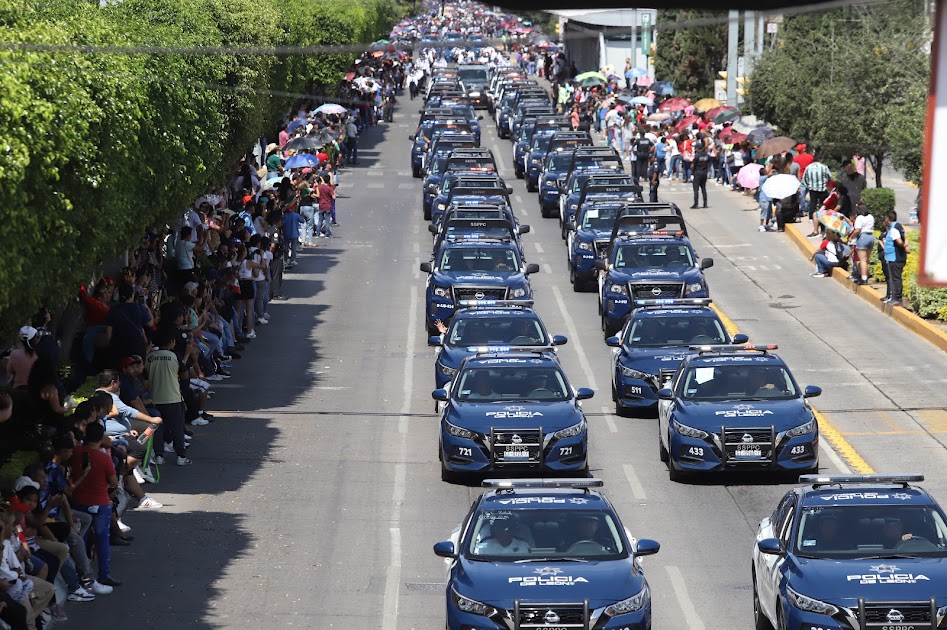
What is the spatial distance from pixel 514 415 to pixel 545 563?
249 inches

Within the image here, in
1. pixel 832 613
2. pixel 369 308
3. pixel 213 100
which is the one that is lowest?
pixel 369 308

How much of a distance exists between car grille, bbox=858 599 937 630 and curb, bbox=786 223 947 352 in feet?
56.1

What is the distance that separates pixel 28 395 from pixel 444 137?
126 feet

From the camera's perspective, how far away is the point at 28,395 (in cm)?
1842

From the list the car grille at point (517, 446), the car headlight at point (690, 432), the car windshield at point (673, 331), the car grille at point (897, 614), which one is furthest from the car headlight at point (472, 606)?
the car windshield at point (673, 331)

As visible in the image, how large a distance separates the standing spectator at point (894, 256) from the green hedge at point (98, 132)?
1214 centimetres

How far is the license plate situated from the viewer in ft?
65.0

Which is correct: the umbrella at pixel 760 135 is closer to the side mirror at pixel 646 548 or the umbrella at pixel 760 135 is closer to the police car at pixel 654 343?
the police car at pixel 654 343

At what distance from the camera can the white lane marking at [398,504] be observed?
608 inches

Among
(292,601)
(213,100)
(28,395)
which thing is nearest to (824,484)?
(292,601)

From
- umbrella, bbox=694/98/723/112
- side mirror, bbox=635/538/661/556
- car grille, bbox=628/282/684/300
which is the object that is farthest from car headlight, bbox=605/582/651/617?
umbrella, bbox=694/98/723/112

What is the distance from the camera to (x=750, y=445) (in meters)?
19.8

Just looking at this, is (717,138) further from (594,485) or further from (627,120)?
(594,485)

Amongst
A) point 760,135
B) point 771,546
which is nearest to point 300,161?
point 760,135
